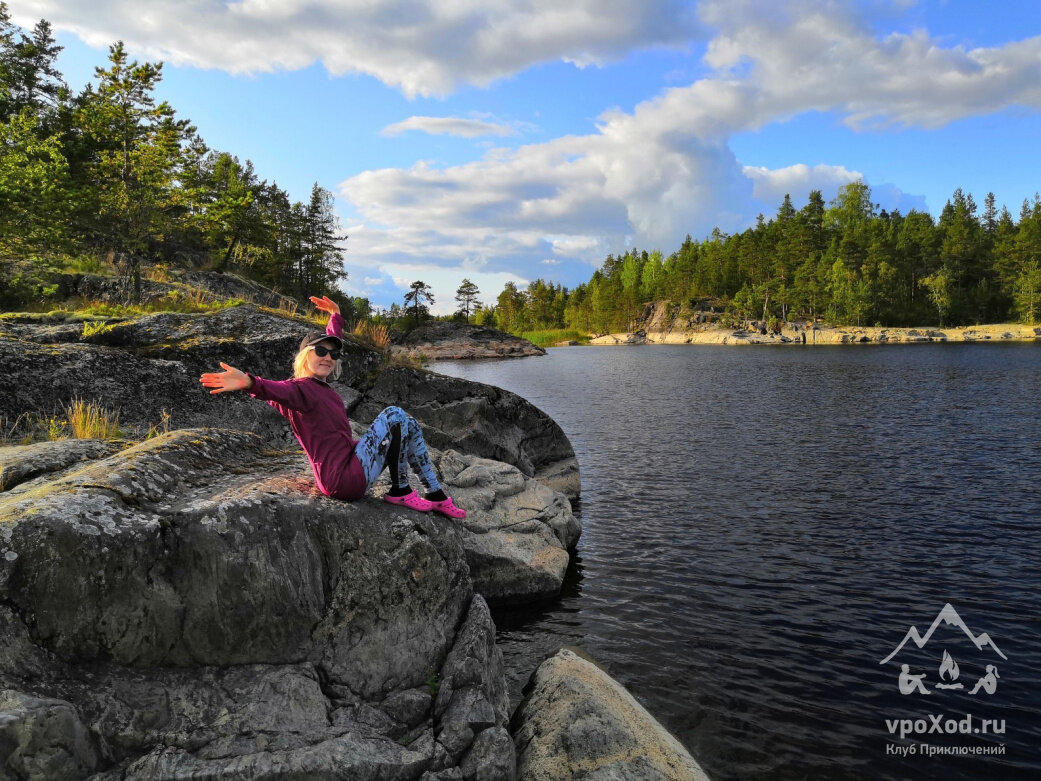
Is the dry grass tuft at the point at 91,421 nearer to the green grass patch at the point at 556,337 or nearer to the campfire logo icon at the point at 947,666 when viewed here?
the campfire logo icon at the point at 947,666

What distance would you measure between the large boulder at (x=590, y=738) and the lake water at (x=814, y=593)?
143 cm

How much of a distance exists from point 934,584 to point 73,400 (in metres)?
20.8

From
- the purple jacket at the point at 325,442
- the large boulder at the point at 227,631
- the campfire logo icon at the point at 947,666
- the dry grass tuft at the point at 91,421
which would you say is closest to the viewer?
the large boulder at the point at 227,631

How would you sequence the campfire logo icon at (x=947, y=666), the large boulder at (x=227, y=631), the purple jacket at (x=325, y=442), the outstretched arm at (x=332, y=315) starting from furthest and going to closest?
1. the campfire logo icon at (x=947, y=666)
2. the outstretched arm at (x=332, y=315)
3. the purple jacket at (x=325, y=442)
4. the large boulder at (x=227, y=631)

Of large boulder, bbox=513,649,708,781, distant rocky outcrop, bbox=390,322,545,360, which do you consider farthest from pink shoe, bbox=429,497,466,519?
distant rocky outcrop, bbox=390,322,545,360

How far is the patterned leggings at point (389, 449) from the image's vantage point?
747 cm

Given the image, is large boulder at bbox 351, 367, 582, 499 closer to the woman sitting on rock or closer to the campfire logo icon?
the woman sitting on rock

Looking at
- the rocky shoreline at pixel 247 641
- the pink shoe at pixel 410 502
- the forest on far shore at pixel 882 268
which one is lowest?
the rocky shoreline at pixel 247 641

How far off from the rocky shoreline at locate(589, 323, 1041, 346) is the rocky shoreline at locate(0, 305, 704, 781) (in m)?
127

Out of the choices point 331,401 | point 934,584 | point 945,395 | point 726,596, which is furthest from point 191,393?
point 945,395

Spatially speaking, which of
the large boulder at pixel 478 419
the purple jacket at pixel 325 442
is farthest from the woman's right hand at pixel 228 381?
the large boulder at pixel 478 419

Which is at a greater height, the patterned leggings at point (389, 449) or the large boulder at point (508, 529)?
the patterned leggings at point (389, 449)

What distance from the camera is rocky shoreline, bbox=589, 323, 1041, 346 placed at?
10806 cm

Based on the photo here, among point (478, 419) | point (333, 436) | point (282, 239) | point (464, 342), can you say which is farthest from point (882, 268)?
point (333, 436)
